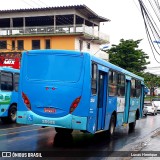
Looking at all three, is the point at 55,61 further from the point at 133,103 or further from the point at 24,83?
the point at 133,103

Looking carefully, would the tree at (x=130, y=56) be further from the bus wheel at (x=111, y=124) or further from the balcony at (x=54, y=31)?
the bus wheel at (x=111, y=124)

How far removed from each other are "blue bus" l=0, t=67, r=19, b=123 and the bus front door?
7080 millimetres

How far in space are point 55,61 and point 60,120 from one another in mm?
1877

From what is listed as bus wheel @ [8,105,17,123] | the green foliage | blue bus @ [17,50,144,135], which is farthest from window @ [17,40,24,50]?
blue bus @ [17,50,144,135]

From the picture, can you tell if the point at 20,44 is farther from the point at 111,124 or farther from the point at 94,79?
the point at 94,79

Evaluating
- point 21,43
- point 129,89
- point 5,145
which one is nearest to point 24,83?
point 5,145

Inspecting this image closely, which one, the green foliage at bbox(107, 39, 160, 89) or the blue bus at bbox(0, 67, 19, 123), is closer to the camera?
the blue bus at bbox(0, 67, 19, 123)

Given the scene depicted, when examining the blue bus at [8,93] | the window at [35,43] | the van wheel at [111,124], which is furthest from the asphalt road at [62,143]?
the window at [35,43]

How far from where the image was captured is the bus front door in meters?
13.2

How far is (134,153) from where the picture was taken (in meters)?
11.5

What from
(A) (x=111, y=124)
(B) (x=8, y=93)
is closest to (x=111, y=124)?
(A) (x=111, y=124)

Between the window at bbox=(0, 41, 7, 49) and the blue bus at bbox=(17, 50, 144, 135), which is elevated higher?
the window at bbox=(0, 41, 7, 49)

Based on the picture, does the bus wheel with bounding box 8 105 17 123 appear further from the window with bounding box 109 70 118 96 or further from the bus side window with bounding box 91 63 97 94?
the bus side window with bounding box 91 63 97 94

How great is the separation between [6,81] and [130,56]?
3726cm
